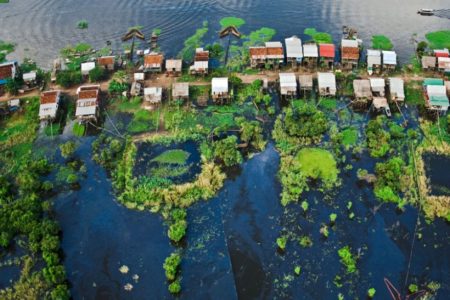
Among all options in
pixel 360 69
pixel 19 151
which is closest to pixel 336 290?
pixel 360 69

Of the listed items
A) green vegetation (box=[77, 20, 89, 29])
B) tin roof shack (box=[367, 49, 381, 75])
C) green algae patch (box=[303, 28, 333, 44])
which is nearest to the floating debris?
tin roof shack (box=[367, 49, 381, 75])

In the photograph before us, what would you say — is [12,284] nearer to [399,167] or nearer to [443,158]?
[399,167]

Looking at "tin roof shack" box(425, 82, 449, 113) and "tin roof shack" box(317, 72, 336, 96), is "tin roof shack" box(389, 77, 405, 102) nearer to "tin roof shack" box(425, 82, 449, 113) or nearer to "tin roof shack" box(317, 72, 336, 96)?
"tin roof shack" box(425, 82, 449, 113)

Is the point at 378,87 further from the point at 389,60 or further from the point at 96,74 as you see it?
the point at 96,74

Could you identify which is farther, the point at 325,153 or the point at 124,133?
the point at 124,133

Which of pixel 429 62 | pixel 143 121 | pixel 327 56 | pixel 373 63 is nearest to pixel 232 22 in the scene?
pixel 327 56
